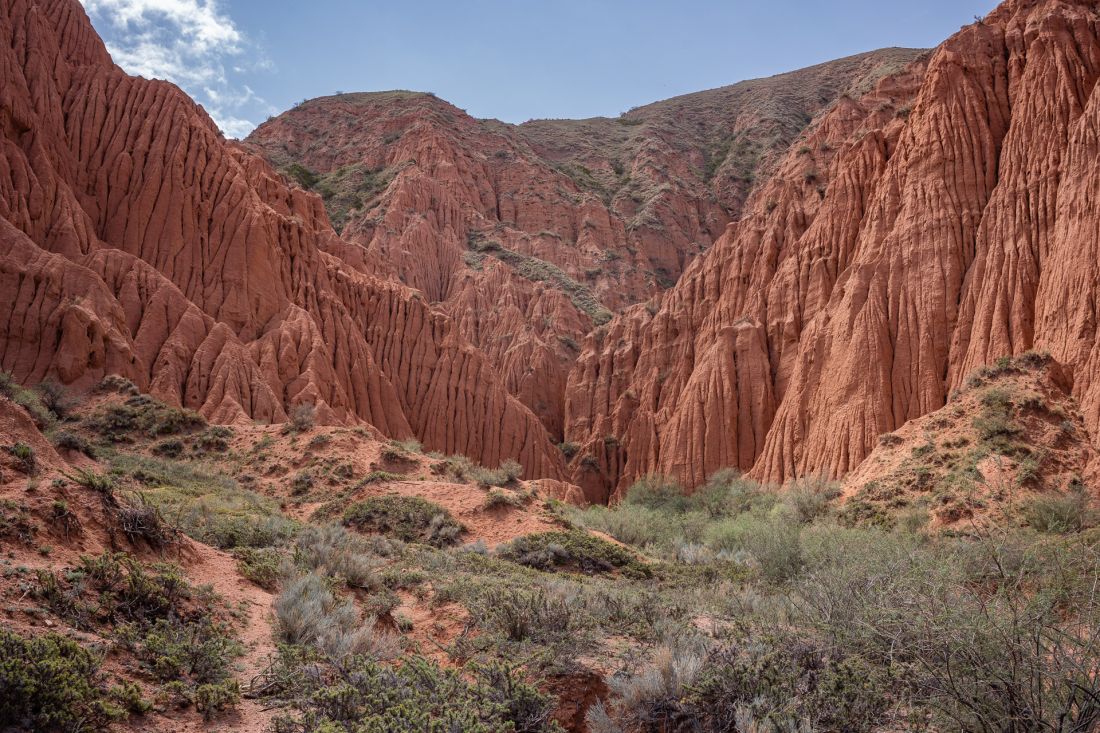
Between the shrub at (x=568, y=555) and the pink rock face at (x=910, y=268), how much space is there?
15.0 m

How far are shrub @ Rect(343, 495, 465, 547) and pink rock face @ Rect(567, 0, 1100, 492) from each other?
17464 millimetres

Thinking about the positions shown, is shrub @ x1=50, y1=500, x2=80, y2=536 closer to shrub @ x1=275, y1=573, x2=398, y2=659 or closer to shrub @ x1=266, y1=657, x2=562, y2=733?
shrub @ x1=275, y1=573, x2=398, y2=659

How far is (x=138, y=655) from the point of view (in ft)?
21.4

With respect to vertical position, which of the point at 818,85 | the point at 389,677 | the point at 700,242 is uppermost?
the point at 818,85

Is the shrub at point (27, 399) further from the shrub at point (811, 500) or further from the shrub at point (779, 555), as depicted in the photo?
the shrub at point (811, 500)

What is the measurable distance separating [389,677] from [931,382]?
90.3ft

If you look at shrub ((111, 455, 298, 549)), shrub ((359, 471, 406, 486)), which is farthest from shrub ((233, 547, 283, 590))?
shrub ((359, 471, 406, 486))

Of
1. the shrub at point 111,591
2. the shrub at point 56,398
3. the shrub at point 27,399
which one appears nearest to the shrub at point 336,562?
the shrub at point 111,591

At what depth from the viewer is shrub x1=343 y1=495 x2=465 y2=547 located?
1914cm

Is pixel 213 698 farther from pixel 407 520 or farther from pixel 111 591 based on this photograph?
pixel 407 520

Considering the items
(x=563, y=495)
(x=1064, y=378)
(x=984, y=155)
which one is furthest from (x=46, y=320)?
Result: (x=984, y=155)

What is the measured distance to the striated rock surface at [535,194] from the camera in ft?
198

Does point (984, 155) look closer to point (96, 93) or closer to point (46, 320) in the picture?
point (46, 320)

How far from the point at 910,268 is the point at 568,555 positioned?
71.9 ft
